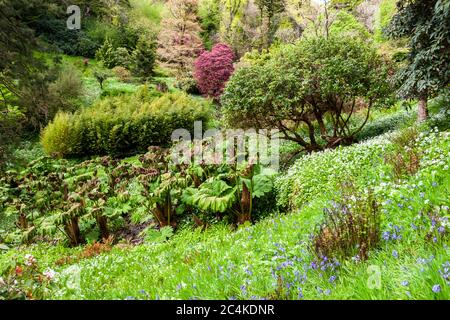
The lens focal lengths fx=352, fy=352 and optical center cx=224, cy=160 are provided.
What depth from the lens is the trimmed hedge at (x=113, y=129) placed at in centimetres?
1583

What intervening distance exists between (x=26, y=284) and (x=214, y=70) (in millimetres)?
22361

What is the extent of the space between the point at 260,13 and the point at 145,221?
2834cm

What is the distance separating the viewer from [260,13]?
3212 cm

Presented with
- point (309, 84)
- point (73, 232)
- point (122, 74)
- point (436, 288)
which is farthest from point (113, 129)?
point (436, 288)

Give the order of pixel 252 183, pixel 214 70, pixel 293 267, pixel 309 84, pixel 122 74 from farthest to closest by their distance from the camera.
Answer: pixel 122 74 < pixel 214 70 < pixel 309 84 < pixel 252 183 < pixel 293 267

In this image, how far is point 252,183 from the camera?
22.1 feet

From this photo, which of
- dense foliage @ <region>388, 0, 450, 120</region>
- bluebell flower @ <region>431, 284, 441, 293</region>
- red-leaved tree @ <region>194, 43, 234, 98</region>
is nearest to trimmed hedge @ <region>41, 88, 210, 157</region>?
red-leaved tree @ <region>194, 43, 234, 98</region>

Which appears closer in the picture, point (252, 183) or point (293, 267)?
point (293, 267)

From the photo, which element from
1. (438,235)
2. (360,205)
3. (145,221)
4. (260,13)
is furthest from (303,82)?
(260,13)

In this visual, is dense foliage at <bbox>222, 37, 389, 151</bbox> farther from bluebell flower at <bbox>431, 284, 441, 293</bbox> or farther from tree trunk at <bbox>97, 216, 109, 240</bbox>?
bluebell flower at <bbox>431, 284, 441, 293</bbox>

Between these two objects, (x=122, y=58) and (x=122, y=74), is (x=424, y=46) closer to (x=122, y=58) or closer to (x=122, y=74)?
(x=122, y=74)

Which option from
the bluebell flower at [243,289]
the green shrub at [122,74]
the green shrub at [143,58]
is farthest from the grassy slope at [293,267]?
the green shrub at [143,58]

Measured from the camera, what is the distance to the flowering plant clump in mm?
2699

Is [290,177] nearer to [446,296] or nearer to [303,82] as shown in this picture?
[303,82]
